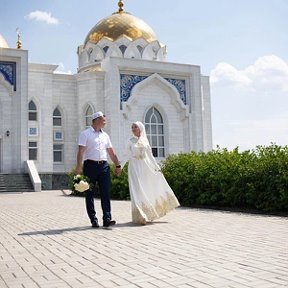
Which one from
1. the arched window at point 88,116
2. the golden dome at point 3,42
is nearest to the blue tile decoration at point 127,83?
the arched window at point 88,116

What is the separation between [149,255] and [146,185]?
10.7ft

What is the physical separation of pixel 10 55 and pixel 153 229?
20369mm

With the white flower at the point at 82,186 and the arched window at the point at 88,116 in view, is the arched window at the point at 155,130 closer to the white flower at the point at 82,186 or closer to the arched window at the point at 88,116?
the arched window at the point at 88,116

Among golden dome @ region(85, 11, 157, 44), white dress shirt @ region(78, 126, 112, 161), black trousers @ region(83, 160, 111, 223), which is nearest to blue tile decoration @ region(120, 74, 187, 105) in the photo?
golden dome @ region(85, 11, 157, 44)

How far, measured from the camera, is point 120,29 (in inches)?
1257

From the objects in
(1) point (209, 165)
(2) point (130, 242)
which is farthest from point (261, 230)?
(1) point (209, 165)

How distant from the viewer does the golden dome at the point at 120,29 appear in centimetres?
3184

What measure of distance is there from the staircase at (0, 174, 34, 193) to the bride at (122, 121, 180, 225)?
49.4ft

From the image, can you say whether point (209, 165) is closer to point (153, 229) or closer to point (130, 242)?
point (153, 229)

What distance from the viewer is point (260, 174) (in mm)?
9477

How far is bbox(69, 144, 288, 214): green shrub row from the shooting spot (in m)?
9.03

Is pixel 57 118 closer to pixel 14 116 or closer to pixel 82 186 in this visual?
pixel 14 116

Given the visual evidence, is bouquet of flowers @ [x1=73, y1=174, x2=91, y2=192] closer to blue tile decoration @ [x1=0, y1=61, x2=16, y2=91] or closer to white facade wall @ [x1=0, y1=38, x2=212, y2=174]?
white facade wall @ [x1=0, y1=38, x2=212, y2=174]

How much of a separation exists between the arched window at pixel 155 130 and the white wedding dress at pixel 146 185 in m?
19.3
